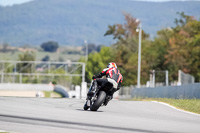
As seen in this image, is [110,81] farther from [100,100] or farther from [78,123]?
[78,123]

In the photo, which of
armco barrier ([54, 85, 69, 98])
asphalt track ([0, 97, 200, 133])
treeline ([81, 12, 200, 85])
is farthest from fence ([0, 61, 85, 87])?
asphalt track ([0, 97, 200, 133])

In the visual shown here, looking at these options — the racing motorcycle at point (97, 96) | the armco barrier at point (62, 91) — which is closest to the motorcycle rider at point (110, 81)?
the racing motorcycle at point (97, 96)

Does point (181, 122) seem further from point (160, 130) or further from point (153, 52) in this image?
point (153, 52)

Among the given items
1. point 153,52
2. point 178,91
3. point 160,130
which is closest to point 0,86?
point 153,52

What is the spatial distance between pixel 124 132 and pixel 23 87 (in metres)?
68.3

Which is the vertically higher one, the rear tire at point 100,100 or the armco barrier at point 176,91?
the armco barrier at point 176,91

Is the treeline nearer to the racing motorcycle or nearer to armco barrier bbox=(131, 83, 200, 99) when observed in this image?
armco barrier bbox=(131, 83, 200, 99)

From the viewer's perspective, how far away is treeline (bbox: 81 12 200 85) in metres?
69.9

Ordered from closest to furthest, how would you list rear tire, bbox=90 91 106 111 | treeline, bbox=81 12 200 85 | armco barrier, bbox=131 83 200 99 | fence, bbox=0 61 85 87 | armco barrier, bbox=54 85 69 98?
rear tire, bbox=90 91 106 111 < armco barrier, bbox=131 83 200 99 < armco barrier, bbox=54 85 69 98 < treeline, bbox=81 12 200 85 < fence, bbox=0 61 85 87

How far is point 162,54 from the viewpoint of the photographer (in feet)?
257

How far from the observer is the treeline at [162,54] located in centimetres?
6988

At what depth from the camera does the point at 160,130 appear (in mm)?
10656

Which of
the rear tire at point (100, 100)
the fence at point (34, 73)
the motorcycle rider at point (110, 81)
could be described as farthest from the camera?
the fence at point (34, 73)

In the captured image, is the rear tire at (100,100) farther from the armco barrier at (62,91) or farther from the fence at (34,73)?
the fence at (34,73)
